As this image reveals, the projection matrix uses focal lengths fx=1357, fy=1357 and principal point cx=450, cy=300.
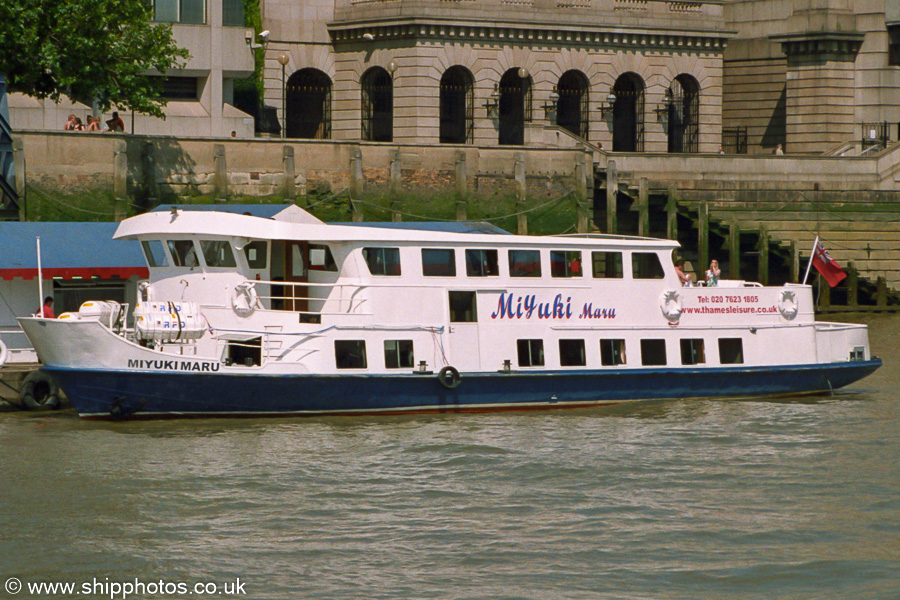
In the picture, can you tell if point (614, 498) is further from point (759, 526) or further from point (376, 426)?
point (376, 426)

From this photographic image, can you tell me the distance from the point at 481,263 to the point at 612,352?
128 inches

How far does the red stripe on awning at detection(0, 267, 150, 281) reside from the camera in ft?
89.8

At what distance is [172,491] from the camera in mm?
19734

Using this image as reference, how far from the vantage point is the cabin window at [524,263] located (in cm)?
2634

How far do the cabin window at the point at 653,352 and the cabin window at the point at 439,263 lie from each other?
14.1ft

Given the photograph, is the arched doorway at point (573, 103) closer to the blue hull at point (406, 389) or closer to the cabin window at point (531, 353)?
Result: the blue hull at point (406, 389)

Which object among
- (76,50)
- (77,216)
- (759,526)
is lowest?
(759,526)

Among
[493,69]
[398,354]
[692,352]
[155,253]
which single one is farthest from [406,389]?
[493,69]

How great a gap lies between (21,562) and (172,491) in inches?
133

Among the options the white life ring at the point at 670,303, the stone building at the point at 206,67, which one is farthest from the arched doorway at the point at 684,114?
the white life ring at the point at 670,303

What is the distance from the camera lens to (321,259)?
1014 inches

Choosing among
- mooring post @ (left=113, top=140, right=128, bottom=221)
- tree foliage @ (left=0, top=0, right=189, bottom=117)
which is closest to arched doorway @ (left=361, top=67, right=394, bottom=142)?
tree foliage @ (left=0, top=0, right=189, bottom=117)

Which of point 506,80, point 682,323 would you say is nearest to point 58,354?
point 682,323

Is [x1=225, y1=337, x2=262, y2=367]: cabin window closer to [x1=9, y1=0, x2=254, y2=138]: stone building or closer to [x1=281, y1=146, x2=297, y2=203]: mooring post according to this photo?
→ [x1=281, y1=146, x2=297, y2=203]: mooring post
